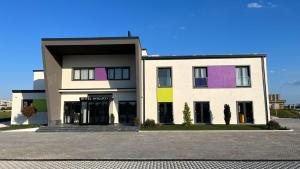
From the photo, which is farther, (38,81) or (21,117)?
(38,81)

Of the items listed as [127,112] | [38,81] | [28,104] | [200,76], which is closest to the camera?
[200,76]

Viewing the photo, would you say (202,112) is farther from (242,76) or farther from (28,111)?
(28,111)

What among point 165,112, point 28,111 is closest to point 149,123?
point 165,112

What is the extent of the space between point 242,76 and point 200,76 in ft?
12.6

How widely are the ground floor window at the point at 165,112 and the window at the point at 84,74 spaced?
24.5 feet

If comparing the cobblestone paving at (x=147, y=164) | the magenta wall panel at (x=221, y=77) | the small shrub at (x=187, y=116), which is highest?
the magenta wall panel at (x=221, y=77)

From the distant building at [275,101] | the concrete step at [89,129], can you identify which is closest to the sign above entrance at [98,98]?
the concrete step at [89,129]

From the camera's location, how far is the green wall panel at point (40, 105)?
29.1 meters

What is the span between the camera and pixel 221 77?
84.7 ft

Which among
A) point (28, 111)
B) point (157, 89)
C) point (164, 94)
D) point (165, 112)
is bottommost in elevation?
point (165, 112)

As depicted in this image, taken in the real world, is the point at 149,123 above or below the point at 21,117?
below

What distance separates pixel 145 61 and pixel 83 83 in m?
6.57

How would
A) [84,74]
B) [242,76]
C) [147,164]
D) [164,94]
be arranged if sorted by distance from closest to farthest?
[147,164] < [164,94] < [242,76] < [84,74]

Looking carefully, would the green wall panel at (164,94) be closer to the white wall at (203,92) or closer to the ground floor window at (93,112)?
the white wall at (203,92)
